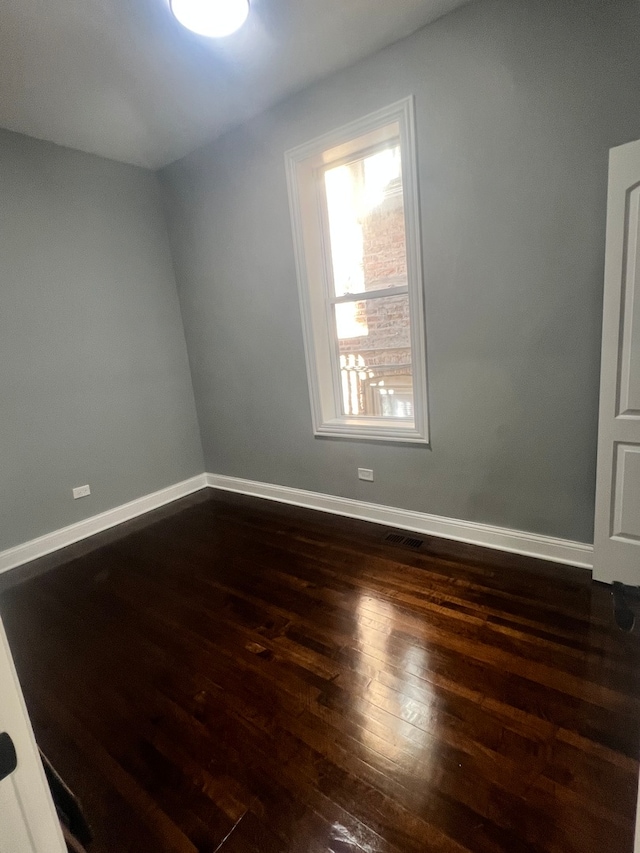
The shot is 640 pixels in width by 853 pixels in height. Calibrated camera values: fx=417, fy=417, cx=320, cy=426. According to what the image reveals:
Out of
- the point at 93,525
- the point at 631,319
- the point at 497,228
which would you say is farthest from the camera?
the point at 93,525

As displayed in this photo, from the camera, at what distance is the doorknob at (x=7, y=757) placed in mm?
517

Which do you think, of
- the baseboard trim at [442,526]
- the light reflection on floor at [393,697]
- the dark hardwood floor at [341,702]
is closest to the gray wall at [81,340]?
the dark hardwood floor at [341,702]

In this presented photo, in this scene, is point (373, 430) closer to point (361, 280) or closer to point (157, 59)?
point (361, 280)

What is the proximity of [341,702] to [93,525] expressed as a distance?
263cm

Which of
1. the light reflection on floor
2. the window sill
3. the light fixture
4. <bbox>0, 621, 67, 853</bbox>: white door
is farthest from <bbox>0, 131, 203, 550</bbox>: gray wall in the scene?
<bbox>0, 621, 67, 853</bbox>: white door

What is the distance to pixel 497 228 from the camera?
223cm

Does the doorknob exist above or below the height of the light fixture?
below

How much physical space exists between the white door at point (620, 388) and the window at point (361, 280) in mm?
969

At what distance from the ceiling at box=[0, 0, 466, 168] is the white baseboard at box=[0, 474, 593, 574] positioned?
2.81 metres

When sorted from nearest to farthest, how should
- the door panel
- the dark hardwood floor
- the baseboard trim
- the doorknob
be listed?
the doorknob
the dark hardwood floor
the door panel
the baseboard trim

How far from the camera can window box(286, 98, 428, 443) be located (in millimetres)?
2619

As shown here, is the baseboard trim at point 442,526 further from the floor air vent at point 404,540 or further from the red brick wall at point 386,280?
the red brick wall at point 386,280

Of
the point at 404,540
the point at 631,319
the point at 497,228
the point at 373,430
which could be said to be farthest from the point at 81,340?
the point at 631,319

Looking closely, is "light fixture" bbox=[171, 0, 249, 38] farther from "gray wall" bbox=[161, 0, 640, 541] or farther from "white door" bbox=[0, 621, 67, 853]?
"white door" bbox=[0, 621, 67, 853]
